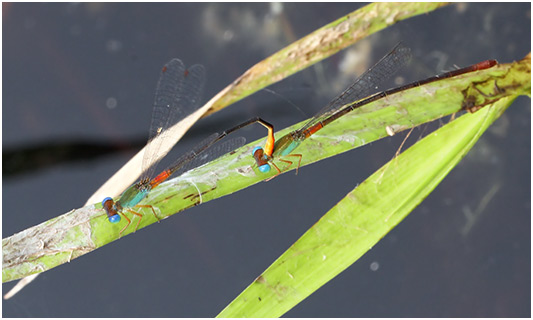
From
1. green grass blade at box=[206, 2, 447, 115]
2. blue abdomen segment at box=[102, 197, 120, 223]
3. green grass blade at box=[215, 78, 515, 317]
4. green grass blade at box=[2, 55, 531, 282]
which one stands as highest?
green grass blade at box=[206, 2, 447, 115]

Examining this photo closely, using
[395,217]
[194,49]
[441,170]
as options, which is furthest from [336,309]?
[194,49]

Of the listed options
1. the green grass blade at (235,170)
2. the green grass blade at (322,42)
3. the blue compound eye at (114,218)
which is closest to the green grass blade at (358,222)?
the green grass blade at (235,170)

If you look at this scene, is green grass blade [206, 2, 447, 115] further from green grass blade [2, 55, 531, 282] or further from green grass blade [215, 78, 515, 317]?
green grass blade [215, 78, 515, 317]

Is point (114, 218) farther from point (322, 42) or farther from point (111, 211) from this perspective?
point (322, 42)

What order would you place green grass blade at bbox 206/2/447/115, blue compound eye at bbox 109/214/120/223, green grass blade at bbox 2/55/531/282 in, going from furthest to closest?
green grass blade at bbox 206/2/447/115, blue compound eye at bbox 109/214/120/223, green grass blade at bbox 2/55/531/282

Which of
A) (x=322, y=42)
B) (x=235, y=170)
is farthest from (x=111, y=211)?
(x=322, y=42)

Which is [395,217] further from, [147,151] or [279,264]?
[147,151]

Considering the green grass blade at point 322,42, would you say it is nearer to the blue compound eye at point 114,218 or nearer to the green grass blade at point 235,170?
the green grass blade at point 235,170

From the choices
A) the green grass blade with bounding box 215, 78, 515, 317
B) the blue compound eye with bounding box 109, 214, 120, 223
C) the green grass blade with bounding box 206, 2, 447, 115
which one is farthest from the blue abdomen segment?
the green grass blade with bounding box 206, 2, 447, 115

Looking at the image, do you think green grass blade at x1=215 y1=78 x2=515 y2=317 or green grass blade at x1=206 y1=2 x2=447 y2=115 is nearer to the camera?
green grass blade at x1=215 y1=78 x2=515 y2=317
